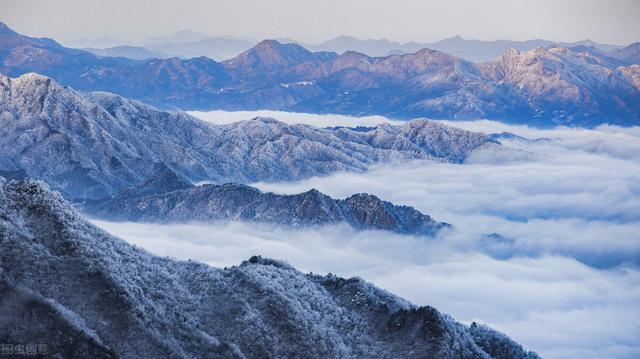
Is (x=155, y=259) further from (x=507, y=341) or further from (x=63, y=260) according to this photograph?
(x=507, y=341)

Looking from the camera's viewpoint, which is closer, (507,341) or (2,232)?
(2,232)

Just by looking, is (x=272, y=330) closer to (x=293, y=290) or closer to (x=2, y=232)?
(x=293, y=290)

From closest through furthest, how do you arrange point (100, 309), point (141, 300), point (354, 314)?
point (100, 309), point (141, 300), point (354, 314)

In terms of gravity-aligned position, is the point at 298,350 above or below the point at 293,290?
below

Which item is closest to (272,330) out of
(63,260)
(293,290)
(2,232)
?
(293,290)

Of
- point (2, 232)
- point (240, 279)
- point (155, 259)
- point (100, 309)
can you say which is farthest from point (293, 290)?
point (2, 232)

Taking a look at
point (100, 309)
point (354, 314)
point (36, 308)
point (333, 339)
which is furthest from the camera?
point (354, 314)
